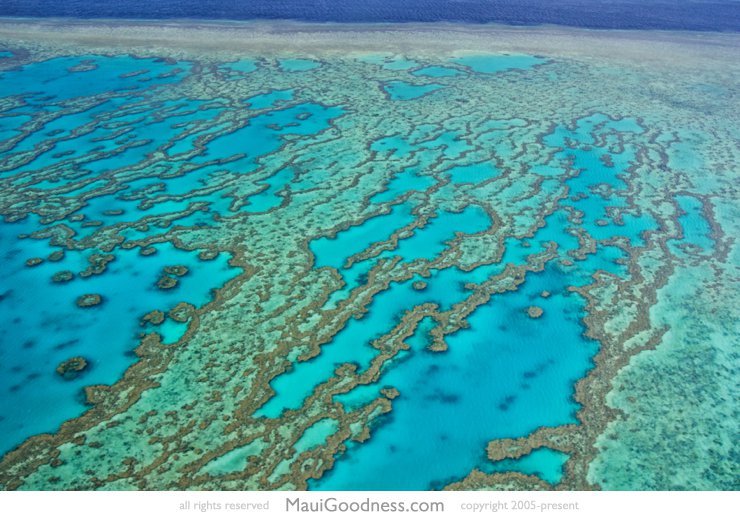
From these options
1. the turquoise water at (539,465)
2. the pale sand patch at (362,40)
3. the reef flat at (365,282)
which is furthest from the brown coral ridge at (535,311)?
the pale sand patch at (362,40)

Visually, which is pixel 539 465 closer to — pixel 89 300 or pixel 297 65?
pixel 89 300

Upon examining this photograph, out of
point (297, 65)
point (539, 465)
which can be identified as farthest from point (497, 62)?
point (539, 465)

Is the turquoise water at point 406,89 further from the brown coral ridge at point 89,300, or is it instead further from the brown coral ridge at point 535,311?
the brown coral ridge at point 89,300

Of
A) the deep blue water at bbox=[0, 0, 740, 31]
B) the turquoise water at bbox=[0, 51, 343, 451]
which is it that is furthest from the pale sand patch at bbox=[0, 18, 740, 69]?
the turquoise water at bbox=[0, 51, 343, 451]
